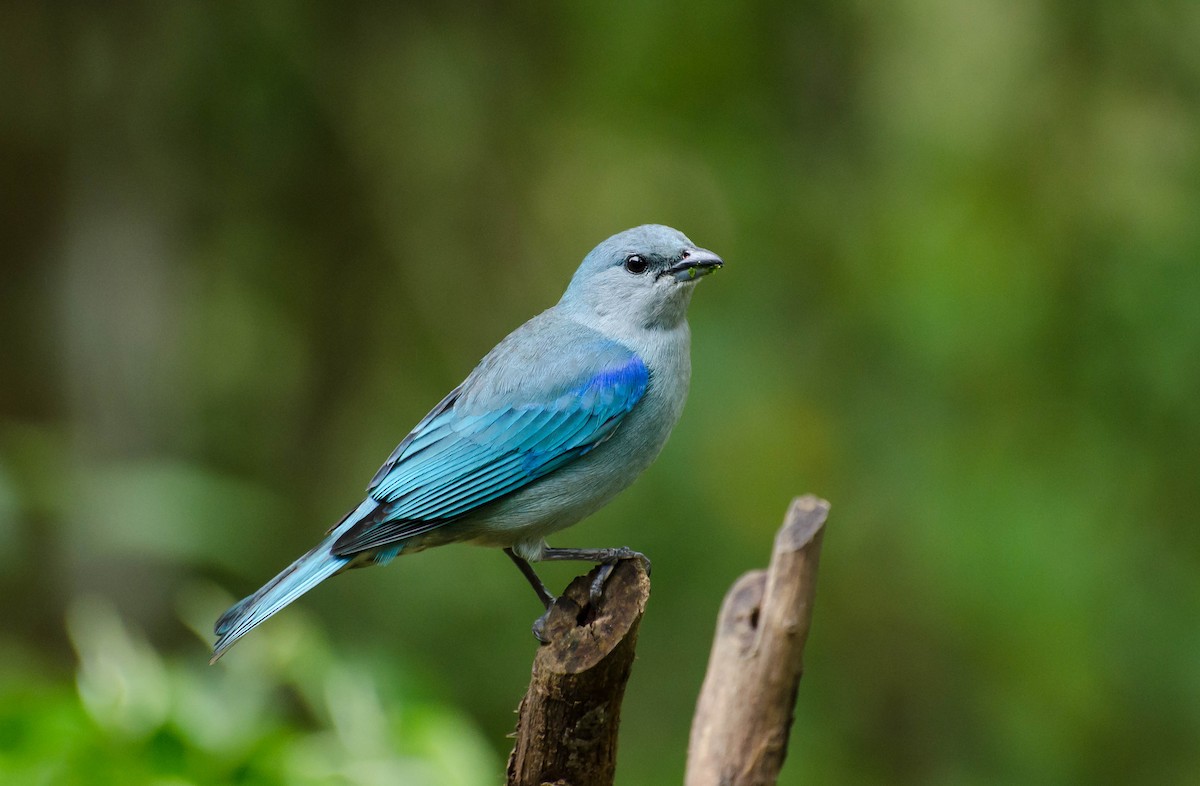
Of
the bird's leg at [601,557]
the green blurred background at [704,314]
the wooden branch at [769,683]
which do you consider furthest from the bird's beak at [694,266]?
the green blurred background at [704,314]

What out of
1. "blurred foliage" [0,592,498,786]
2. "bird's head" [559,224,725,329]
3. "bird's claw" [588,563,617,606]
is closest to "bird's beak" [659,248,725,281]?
"bird's head" [559,224,725,329]

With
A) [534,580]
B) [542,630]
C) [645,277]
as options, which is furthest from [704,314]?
[542,630]

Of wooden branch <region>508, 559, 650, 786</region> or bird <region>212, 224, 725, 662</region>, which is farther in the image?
bird <region>212, 224, 725, 662</region>

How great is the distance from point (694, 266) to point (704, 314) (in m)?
2.20

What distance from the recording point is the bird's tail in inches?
117

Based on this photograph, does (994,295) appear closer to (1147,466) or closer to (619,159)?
(1147,466)

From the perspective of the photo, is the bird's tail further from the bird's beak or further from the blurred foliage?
the bird's beak

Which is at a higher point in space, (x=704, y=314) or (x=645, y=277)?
(x=645, y=277)

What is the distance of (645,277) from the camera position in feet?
11.7

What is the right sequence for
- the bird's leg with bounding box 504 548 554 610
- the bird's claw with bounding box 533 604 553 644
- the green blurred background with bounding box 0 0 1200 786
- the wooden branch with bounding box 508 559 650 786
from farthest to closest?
1. the green blurred background with bounding box 0 0 1200 786
2. the bird's leg with bounding box 504 548 554 610
3. the bird's claw with bounding box 533 604 553 644
4. the wooden branch with bounding box 508 559 650 786

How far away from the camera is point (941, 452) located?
17.8ft

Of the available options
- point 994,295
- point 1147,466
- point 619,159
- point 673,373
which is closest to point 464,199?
point 619,159

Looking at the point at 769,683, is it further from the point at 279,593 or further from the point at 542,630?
the point at 279,593

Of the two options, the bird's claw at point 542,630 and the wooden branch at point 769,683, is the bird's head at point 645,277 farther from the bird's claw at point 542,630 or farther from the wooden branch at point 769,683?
the bird's claw at point 542,630
